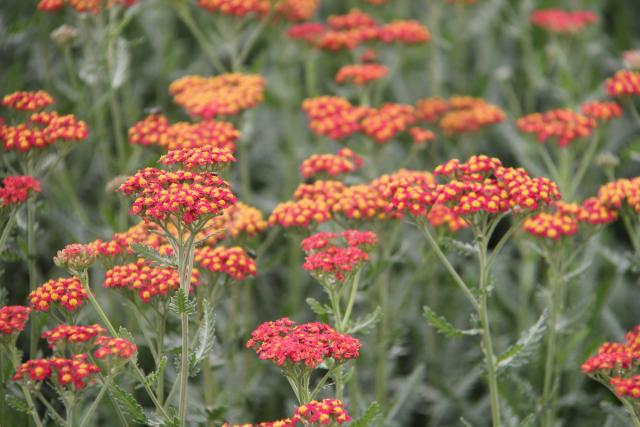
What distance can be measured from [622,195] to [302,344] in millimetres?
2456

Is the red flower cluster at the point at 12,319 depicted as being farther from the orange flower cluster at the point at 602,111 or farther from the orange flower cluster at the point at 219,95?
the orange flower cluster at the point at 602,111

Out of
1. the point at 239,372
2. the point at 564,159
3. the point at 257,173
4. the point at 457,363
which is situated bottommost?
the point at 457,363

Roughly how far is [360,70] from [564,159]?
5.73ft

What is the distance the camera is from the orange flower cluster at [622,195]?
5277mm

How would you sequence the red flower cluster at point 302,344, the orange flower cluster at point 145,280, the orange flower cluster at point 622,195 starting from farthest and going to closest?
the orange flower cluster at point 622,195
the orange flower cluster at point 145,280
the red flower cluster at point 302,344

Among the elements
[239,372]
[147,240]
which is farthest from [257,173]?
[147,240]

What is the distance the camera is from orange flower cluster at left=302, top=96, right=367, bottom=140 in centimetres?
622

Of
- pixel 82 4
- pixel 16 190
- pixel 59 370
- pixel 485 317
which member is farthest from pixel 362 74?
pixel 59 370

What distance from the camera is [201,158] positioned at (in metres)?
4.50

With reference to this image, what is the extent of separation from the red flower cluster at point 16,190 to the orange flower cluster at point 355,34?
3.19 m

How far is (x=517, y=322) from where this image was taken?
7.02 meters

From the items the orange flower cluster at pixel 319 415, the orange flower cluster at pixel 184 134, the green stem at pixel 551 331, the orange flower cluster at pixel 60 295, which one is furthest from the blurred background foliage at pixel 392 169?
the orange flower cluster at pixel 319 415

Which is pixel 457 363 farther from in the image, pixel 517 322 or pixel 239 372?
pixel 239 372

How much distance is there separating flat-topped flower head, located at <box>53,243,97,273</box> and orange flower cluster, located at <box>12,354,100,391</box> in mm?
517
